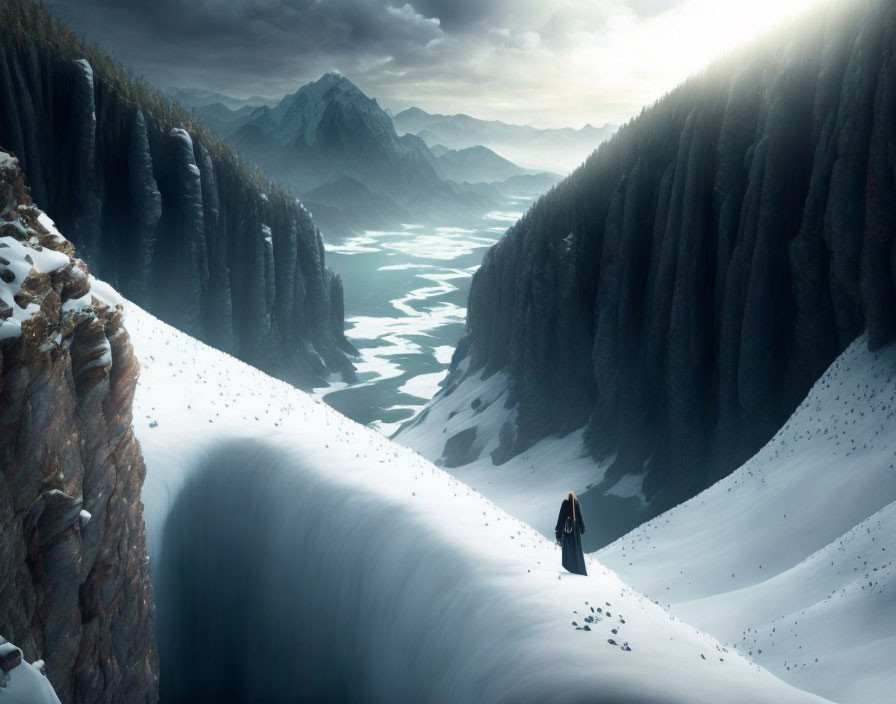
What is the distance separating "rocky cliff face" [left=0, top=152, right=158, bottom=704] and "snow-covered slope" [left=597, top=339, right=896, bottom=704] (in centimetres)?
1523

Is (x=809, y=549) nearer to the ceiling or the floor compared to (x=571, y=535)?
nearer to the floor

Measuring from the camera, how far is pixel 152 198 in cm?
7888

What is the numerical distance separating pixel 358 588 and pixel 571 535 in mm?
6038

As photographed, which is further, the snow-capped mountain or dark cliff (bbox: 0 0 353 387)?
dark cliff (bbox: 0 0 353 387)

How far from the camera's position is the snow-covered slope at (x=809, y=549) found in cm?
1583

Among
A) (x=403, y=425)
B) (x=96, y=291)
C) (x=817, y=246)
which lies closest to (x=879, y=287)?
(x=817, y=246)

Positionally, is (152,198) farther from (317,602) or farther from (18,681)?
(18,681)

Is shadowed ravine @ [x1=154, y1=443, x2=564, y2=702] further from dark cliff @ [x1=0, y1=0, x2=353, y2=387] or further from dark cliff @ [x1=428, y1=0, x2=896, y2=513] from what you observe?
dark cliff @ [x1=0, y1=0, x2=353, y2=387]

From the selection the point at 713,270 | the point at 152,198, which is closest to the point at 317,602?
the point at 713,270

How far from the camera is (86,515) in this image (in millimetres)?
9539

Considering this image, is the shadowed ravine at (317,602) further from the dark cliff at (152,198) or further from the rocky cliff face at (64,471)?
the dark cliff at (152,198)

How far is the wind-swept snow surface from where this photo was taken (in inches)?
414

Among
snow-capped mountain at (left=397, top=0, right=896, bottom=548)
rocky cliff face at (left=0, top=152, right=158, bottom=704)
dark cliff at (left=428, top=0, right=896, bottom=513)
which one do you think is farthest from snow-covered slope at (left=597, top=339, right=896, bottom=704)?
rocky cliff face at (left=0, top=152, right=158, bottom=704)

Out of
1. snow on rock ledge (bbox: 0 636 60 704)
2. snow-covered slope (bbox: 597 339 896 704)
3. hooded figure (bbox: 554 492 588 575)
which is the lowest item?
snow-covered slope (bbox: 597 339 896 704)
